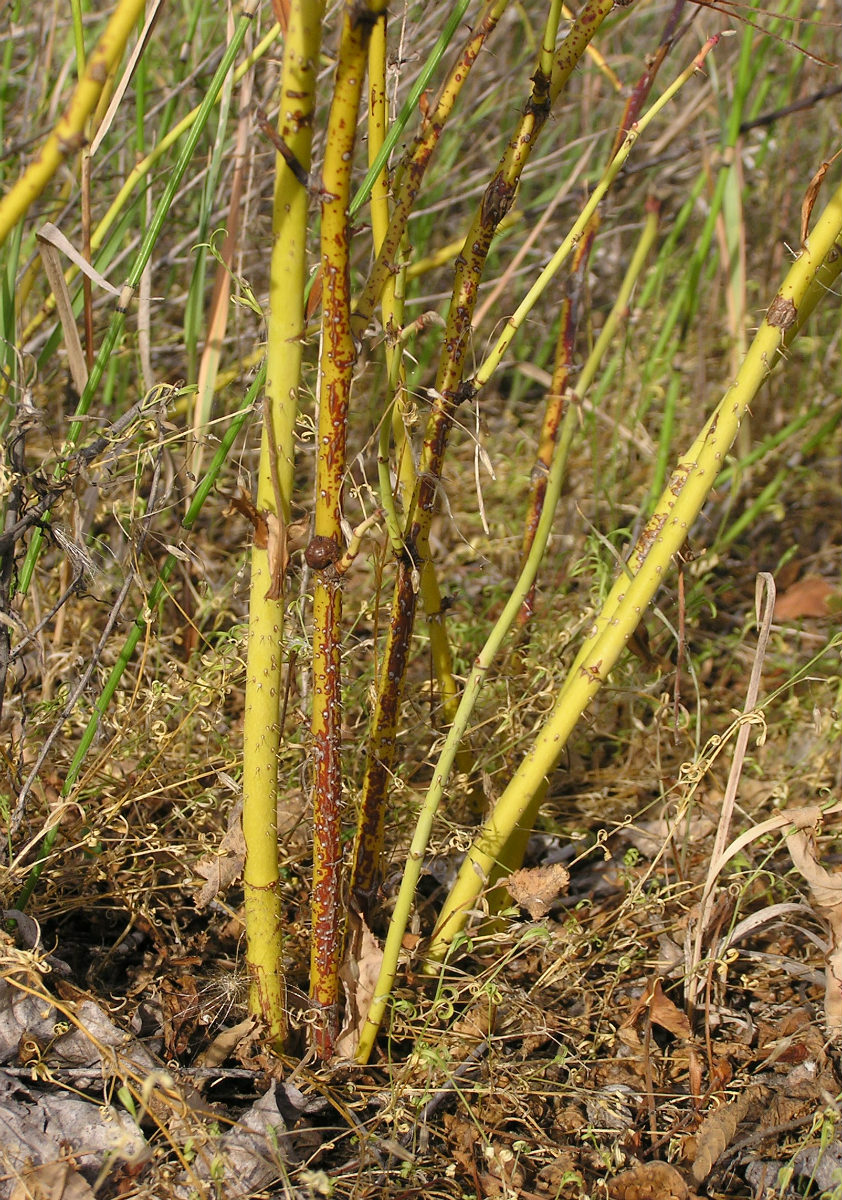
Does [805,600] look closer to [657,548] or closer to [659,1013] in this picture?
[659,1013]

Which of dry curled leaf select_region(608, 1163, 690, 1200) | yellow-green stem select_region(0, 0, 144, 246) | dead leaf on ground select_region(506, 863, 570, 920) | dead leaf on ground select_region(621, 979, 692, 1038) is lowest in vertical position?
dead leaf on ground select_region(621, 979, 692, 1038)

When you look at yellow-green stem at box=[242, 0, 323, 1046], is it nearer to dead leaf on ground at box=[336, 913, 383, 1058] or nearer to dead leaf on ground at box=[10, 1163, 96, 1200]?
dead leaf on ground at box=[336, 913, 383, 1058]

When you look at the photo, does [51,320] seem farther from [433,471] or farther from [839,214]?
[839,214]

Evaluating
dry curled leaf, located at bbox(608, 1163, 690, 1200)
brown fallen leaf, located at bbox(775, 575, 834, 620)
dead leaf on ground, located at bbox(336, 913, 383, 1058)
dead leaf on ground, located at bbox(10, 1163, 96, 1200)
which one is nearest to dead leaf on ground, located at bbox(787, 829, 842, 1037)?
dry curled leaf, located at bbox(608, 1163, 690, 1200)

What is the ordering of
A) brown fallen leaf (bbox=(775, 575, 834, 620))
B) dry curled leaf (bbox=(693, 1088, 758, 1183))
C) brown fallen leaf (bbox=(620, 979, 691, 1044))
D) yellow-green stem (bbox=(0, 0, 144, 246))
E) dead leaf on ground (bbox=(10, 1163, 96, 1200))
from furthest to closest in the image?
1. brown fallen leaf (bbox=(775, 575, 834, 620))
2. brown fallen leaf (bbox=(620, 979, 691, 1044))
3. dry curled leaf (bbox=(693, 1088, 758, 1183))
4. dead leaf on ground (bbox=(10, 1163, 96, 1200))
5. yellow-green stem (bbox=(0, 0, 144, 246))

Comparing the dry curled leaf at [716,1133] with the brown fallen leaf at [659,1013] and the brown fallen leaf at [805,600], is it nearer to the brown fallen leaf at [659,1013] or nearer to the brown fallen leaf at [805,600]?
the brown fallen leaf at [659,1013]

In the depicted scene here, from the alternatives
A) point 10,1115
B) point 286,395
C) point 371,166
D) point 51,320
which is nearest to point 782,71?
point 51,320
